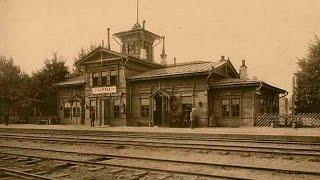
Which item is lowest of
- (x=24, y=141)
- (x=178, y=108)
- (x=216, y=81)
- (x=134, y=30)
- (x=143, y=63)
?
(x=24, y=141)

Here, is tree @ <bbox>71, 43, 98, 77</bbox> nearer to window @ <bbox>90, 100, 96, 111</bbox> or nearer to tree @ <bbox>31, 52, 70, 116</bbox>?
tree @ <bbox>31, 52, 70, 116</bbox>

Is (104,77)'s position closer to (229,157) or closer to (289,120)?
(289,120)

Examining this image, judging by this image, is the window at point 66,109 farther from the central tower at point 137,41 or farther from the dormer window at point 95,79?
the central tower at point 137,41

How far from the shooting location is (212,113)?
27312 mm

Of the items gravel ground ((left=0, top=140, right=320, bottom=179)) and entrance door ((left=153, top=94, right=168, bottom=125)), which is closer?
gravel ground ((left=0, top=140, right=320, bottom=179))

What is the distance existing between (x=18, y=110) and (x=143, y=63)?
2044 centimetres

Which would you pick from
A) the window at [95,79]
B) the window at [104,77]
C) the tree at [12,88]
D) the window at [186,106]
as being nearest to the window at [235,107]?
the window at [186,106]

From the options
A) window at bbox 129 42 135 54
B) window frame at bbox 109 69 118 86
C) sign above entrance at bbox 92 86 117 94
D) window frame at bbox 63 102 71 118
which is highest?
window at bbox 129 42 135 54

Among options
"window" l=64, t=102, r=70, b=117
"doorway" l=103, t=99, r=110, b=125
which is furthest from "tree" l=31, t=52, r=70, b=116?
"doorway" l=103, t=99, r=110, b=125

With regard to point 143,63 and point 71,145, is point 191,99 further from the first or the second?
point 71,145

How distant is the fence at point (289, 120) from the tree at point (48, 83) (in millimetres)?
24773

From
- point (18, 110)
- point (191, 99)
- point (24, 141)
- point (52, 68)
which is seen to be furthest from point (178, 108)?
point (18, 110)

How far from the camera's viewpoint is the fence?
81.4 ft

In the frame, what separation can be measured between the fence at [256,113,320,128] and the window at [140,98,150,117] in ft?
30.1
